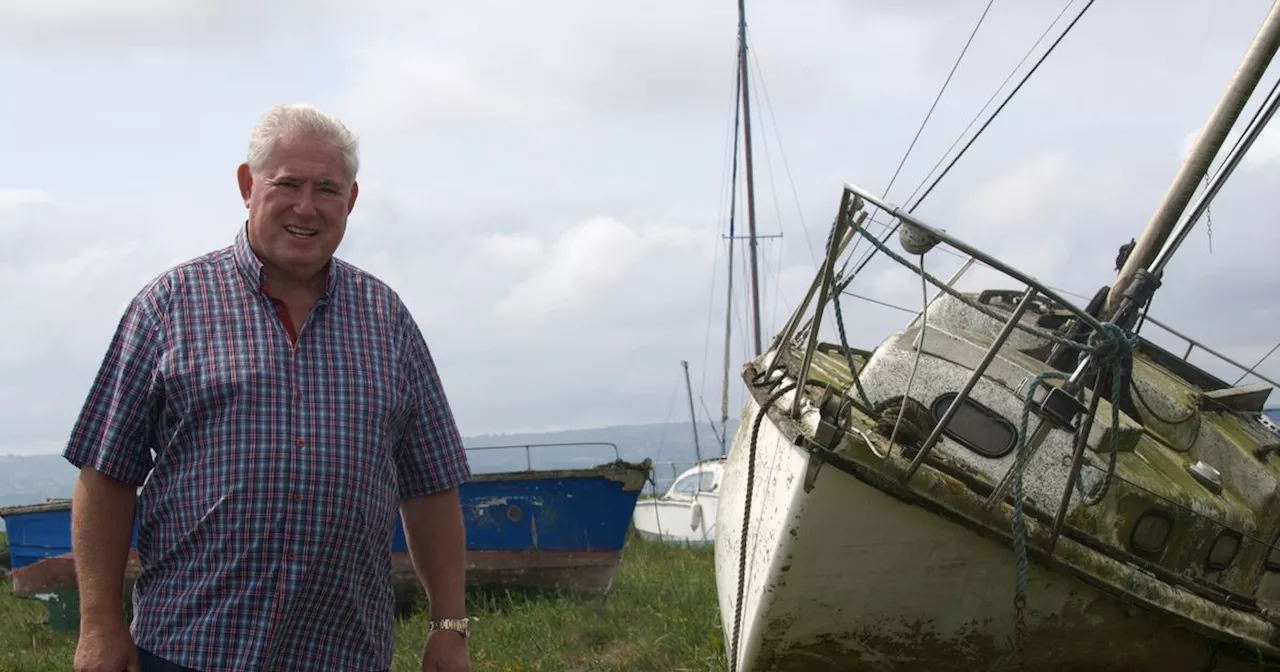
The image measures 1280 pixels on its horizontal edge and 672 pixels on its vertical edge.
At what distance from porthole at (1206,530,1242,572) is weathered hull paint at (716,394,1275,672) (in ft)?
0.99

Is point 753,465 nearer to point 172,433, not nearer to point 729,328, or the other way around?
point 172,433

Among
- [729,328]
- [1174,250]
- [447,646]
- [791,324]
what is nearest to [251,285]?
[447,646]

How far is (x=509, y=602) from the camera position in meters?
9.55

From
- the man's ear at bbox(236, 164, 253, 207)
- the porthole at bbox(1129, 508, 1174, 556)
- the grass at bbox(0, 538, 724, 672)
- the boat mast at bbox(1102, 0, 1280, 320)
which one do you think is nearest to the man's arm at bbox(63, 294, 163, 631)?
the man's ear at bbox(236, 164, 253, 207)

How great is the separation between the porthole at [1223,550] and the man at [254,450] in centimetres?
453

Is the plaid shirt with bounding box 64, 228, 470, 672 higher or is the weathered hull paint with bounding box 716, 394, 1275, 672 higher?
the plaid shirt with bounding box 64, 228, 470, 672

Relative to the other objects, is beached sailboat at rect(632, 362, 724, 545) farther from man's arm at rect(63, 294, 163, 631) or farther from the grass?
man's arm at rect(63, 294, 163, 631)

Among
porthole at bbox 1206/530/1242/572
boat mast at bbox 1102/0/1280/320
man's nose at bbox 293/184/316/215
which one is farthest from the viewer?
boat mast at bbox 1102/0/1280/320

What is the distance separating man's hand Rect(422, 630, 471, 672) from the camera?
306 cm

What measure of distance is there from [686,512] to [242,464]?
2247cm

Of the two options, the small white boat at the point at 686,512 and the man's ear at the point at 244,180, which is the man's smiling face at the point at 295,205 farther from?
the small white boat at the point at 686,512

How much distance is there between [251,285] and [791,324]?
453 cm

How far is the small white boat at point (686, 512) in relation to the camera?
23562 millimetres

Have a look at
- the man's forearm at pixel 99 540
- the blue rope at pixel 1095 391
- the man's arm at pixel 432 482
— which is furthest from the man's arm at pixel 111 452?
the blue rope at pixel 1095 391
